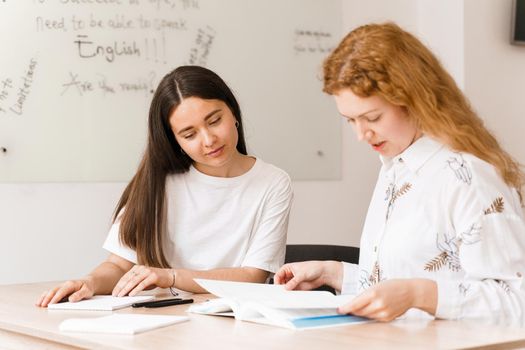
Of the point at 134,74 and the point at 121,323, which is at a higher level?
the point at 134,74

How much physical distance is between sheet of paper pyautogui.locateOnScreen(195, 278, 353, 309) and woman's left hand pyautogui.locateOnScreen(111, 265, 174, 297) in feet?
1.07

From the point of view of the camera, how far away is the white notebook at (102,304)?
187 cm

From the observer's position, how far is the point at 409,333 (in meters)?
1.41

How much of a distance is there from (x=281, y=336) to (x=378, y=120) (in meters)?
0.50

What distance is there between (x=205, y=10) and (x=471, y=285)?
2274mm

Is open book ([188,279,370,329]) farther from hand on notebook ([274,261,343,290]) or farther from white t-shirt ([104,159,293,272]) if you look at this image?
white t-shirt ([104,159,293,272])

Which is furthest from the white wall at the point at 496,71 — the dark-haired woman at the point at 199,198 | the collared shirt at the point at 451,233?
the collared shirt at the point at 451,233

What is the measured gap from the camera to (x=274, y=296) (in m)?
1.67

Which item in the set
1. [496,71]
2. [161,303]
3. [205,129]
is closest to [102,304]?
[161,303]

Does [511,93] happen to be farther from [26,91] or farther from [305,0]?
[26,91]

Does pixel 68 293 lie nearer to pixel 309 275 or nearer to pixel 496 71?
pixel 309 275

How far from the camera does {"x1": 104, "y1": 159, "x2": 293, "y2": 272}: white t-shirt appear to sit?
239 centimetres

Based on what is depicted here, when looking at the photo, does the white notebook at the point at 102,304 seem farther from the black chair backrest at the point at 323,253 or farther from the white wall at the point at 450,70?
the white wall at the point at 450,70

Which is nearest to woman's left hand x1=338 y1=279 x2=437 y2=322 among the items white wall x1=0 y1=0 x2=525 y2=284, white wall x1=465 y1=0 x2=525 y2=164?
white wall x1=0 y1=0 x2=525 y2=284
